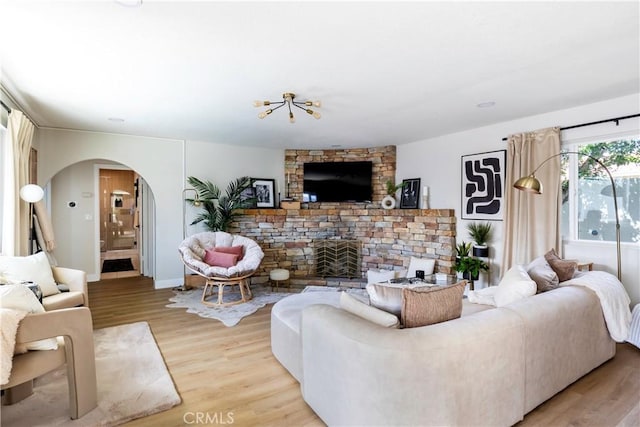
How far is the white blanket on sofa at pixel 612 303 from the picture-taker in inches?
99.1

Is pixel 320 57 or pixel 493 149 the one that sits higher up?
pixel 320 57

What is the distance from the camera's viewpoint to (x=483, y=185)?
4.47 metres

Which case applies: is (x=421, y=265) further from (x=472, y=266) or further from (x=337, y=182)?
(x=337, y=182)

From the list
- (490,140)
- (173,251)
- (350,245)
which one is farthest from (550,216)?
(173,251)

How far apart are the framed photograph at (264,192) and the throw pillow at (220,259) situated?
1460 mm

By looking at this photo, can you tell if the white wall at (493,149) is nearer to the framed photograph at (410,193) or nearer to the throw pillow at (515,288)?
the framed photograph at (410,193)

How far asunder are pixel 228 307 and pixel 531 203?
156 inches

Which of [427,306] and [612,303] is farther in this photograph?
[612,303]

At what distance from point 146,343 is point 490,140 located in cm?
472

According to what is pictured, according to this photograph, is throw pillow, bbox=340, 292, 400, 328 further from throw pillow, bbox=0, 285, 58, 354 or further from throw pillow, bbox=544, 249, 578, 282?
throw pillow, bbox=544, 249, 578, 282

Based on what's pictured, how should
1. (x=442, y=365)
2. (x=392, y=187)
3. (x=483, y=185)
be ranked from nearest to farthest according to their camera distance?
1. (x=442, y=365)
2. (x=483, y=185)
3. (x=392, y=187)

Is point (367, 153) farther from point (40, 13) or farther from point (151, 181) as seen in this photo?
point (40, 13)
